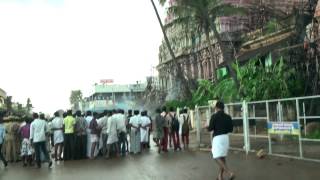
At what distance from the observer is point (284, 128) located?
647 inches

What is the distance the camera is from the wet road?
46.1 ft

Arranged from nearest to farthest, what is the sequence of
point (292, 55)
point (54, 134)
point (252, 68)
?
point (54, 134), point (292, 55), point (252, 68)

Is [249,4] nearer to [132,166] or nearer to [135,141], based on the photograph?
[135,141]

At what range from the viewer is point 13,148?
2283 cm

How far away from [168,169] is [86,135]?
6.55 m

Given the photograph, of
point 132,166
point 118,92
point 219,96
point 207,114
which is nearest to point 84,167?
point 132,166

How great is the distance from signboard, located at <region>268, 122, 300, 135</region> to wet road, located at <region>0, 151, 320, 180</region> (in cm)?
81

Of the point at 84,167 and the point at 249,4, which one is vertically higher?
the point at 249,4

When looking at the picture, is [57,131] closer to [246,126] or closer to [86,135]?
[86,135]

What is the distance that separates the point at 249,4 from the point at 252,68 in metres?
11.1

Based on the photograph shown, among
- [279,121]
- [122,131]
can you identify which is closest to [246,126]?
[279,121]

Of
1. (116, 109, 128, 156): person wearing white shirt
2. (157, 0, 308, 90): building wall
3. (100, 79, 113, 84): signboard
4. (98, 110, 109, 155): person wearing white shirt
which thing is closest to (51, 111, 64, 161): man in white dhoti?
(98, 110, 109, 155): person wearing white shirt

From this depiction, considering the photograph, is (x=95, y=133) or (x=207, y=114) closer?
(x=95, y=133)

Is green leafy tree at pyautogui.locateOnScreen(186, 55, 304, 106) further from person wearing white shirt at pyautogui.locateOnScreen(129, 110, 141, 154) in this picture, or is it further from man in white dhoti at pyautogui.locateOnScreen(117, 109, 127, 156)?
man in white dhoti at pyautogui.locateOnScreen(117, 109, 127, 156)
